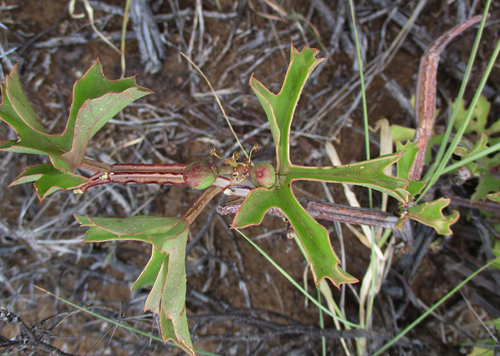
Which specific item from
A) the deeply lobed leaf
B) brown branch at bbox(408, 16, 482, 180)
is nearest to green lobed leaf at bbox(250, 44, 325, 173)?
the deeply lobed leaf

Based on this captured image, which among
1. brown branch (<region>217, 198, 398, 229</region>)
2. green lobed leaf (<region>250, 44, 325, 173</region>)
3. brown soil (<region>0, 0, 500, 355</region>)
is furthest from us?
brown soil (<region>0, 0, 500, 355</region>)

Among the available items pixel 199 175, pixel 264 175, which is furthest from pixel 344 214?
pixel 199 175

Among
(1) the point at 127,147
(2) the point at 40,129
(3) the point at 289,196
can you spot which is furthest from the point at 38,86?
(3) the point at 289,196

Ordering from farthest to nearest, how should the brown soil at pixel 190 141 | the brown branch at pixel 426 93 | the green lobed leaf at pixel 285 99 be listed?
the brown soil at pixel 190 141
the brown branch at pixel 426 93
the green lobed leaf at pixel 285 99

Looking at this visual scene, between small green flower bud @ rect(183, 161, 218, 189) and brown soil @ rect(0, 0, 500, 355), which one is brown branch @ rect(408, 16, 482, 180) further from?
small green flower bud @ rect(183, 161, 218, 189)

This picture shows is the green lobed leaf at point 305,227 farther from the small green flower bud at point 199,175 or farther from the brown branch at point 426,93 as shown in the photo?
the brown branch at point 426,93

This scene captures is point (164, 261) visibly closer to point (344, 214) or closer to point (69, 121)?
point (69, 121)

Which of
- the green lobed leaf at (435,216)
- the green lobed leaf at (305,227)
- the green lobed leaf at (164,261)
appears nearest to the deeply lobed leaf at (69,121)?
the green lobed leaf at (164,261)
